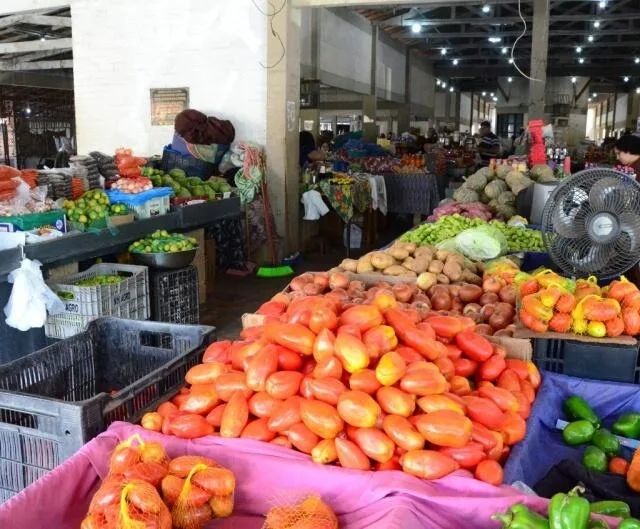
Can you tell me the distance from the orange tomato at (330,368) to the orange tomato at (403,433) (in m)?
0.20

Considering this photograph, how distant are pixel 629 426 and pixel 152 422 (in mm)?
1639

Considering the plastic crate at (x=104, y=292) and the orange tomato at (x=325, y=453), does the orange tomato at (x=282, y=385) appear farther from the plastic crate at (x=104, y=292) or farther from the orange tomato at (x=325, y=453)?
the plastic crate at (x=104, y=292)

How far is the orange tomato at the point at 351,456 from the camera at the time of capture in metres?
1.71

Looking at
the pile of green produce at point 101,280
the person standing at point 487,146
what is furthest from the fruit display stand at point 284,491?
the person standing at point 487,146

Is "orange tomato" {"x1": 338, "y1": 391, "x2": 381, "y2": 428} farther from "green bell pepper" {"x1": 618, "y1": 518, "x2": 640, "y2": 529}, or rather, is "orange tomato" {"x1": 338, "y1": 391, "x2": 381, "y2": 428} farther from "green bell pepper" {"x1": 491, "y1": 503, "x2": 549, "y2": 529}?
"green bell pepper" {"x1": 618, "y1": 518, "x2": 640, "y2": 529}

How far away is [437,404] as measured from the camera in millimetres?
1777

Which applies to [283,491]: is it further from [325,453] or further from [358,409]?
[358,409]

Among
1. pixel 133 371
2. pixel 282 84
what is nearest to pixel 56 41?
pixel 282 84

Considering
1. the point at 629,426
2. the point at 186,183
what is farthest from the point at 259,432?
the point at 186,183

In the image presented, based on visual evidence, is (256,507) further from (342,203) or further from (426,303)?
(342,203)

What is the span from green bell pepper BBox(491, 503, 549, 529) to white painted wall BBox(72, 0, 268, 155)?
717 cm

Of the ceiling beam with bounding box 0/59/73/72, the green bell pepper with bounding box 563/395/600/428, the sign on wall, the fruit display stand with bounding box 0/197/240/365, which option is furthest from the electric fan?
the ceiling beam with bounding box 0/59/73/72

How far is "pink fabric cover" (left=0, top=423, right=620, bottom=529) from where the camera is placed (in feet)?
5.21

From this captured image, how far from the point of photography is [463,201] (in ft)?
21.5
